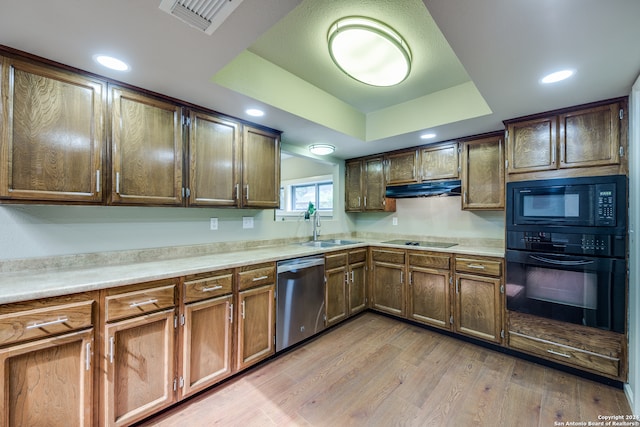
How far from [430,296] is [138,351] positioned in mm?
2745

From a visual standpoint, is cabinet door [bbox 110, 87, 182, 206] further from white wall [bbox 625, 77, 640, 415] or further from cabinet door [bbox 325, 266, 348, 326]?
white wall [bbox 625, 77, 640, 415]

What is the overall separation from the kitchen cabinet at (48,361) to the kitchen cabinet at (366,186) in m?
3.19

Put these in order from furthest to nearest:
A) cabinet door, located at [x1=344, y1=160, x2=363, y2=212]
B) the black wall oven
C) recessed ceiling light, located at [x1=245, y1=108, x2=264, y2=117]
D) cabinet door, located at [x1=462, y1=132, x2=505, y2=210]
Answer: cabinet door, located at [x1=344, y1=160, x2=363, y2=212], cabinet door, located at [x1=462, y1=132, x2=505, y2=210], recessed ceiling light, located at [x1=245, y1=108, x2=264, y2=117], the black wall oven

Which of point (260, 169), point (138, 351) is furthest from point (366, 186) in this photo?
point (138, 351)

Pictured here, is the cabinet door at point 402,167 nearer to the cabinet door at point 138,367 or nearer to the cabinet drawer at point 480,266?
the cabinet drawer at point 480,266

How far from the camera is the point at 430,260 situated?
299 cm

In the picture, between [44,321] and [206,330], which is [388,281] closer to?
[206,330]

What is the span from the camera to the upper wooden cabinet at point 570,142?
6.77ft

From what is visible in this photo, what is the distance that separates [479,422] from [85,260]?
2.89m

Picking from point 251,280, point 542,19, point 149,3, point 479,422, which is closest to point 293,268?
point 251,280

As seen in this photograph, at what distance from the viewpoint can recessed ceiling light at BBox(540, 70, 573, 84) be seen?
170cm

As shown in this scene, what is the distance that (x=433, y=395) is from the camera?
1.97 m

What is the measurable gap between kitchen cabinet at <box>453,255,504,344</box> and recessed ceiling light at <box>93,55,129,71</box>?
3235 millimetres

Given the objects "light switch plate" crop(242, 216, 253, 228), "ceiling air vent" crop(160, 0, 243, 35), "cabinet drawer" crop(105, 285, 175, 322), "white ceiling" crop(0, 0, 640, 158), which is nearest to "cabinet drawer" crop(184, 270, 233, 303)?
"cabinet drawer" crop(105, 285, 175, 322)
